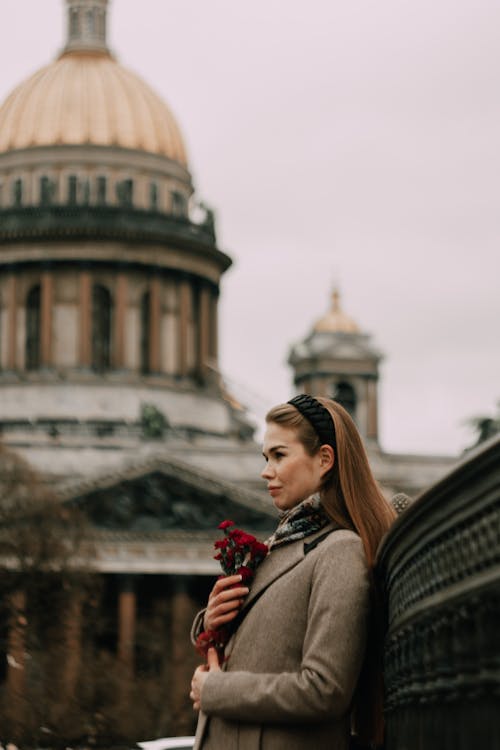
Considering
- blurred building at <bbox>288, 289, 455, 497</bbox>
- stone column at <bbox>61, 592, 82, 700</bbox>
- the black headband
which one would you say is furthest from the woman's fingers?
blurred building at <bbox>288, 289, 455, 497</bbox>

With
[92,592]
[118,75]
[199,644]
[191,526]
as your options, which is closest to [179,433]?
[191,526]

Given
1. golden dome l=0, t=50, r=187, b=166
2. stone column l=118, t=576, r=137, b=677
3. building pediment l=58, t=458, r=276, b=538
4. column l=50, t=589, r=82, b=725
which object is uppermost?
golden dome l=0, t=50, r=187, b=166

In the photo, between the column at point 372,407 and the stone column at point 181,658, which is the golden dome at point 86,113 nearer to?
the column at point 372,407

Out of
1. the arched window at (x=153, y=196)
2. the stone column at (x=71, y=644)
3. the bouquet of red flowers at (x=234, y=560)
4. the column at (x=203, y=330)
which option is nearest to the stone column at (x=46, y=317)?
the arched window at (x=153, y=196)

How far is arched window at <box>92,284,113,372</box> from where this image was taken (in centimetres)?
7819

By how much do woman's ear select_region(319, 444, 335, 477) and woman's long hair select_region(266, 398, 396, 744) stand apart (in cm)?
1

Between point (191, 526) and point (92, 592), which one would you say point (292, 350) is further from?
point (92, 592)

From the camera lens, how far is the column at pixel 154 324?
78375 mm

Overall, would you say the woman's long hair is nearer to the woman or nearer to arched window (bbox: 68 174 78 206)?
the woman

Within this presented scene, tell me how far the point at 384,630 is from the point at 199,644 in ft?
1.97

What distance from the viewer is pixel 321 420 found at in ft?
21.8

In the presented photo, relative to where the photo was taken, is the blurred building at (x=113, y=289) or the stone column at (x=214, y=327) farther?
the stone column at (x=214, y=327)

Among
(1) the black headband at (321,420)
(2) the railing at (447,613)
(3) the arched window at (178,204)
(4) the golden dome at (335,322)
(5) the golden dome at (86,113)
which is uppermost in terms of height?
(5) the golden dome at (86,113)

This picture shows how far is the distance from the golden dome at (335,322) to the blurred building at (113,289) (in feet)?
0.27
